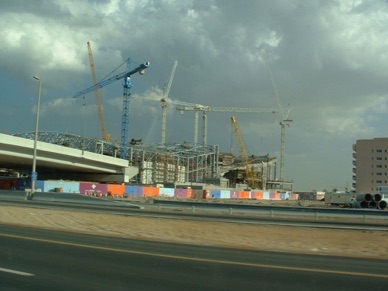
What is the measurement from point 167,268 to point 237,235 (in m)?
10.1

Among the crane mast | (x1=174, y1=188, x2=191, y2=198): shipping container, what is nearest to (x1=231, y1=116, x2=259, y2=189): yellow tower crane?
the crane mast

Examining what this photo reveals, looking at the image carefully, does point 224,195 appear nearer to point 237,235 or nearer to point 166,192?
point 166,192

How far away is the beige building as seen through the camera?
135 m

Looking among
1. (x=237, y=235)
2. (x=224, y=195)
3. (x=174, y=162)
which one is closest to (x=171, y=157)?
(x=174, y=162)

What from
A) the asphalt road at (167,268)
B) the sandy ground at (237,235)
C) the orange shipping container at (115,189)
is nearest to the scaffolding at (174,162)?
the orange shipping container at (115,189)

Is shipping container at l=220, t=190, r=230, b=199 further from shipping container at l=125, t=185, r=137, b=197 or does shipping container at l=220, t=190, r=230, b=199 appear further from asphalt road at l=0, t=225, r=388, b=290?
asphalt road at l=0, t=225, r=388, b=290

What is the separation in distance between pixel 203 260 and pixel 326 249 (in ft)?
20.6

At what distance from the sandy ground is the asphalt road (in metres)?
2.43

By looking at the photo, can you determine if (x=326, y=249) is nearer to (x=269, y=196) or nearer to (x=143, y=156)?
(x=269, y=196)

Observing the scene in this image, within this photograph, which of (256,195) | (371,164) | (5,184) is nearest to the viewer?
(5,184)

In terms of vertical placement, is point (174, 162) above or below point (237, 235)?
above

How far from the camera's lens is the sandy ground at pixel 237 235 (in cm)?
1651

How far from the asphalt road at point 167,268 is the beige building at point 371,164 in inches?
5109

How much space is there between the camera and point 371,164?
447 feet
